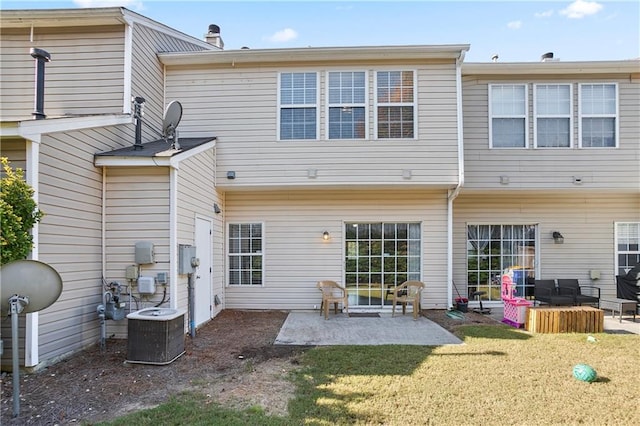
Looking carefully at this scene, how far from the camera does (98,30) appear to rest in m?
6.69

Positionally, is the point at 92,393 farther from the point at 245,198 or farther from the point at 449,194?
the point at 449,194

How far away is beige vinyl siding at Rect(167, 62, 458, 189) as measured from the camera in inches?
304

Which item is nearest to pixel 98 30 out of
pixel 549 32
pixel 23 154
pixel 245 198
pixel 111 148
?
pixel 111 148

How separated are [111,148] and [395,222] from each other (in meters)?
5.92

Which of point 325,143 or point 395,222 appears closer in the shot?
point 325,143

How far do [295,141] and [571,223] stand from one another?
706cm

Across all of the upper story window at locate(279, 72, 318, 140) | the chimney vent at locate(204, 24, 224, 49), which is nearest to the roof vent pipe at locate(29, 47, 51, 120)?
the upper story window at locate(279, 72, 318, 140)

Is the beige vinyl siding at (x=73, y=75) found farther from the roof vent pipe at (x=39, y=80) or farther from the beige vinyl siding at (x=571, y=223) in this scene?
the beige vinyl siding at (x=571, y=223)

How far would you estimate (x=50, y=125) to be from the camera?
4566 mm

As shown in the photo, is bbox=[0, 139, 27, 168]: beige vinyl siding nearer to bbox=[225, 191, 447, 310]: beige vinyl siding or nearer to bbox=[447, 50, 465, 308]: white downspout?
bbox=[225, 191, 447, 310]: beige vinyl siding

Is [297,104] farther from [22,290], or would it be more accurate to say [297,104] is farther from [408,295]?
[22,290]

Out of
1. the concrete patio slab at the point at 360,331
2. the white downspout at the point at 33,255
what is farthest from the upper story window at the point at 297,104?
the white downspout at the point at 33,255

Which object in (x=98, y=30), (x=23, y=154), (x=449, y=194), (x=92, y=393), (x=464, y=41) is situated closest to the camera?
(x=92, y=393)

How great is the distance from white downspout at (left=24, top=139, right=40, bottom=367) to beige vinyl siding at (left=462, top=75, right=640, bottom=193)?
25.5 feet
